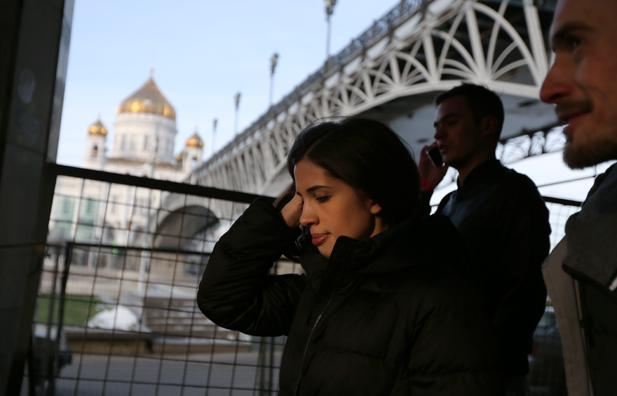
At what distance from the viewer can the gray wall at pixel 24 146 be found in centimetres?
256

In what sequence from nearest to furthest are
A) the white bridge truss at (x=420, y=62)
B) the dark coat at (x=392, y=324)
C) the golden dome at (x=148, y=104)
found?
1. the dark coat at (x=392, y=324)
2. the white bridge truss at (x=420, y=62)
3. the golden dome at (x=148, y=104)

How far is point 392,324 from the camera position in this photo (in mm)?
1549

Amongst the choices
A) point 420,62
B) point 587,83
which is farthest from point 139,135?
point 587,83

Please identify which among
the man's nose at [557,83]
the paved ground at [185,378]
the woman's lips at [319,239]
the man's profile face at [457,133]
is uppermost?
the man's profile face at [457,133]

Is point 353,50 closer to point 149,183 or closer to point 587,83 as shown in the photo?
point 149,183

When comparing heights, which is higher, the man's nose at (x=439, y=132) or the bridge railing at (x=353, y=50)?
the bridge railing at (x=353, y=50)

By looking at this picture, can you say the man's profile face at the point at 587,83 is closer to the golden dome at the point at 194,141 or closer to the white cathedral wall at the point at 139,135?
the white cathedral wall at the point at 139,135

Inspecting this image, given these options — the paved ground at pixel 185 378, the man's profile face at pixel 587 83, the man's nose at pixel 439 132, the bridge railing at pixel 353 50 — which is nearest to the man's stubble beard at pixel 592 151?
the man's profile face at pixel 587 83

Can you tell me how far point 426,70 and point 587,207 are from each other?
16.8 m

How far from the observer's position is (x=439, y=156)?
279cm

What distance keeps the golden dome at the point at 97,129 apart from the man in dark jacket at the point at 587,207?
105 m

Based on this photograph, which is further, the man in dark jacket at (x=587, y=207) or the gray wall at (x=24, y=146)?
the gray wall at (x=24, y=146)

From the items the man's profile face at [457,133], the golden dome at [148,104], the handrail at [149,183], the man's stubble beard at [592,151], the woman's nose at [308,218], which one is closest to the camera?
the man's stubble beard at [592,151]

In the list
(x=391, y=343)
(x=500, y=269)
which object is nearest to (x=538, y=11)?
(x=500, y=269)
